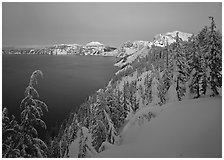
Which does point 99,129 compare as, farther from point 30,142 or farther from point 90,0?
point 90,0

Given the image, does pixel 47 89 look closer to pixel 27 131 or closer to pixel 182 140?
pixel 27 131

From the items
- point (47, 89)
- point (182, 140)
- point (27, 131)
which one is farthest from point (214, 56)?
point (47, 89)

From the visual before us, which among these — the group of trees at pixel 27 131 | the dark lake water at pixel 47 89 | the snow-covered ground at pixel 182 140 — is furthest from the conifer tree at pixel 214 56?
the dark lake water at pixel 47 89

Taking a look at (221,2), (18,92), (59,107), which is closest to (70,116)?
(59,107)

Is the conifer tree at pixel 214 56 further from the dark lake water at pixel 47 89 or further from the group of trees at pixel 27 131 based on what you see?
the dark lake water at pixel 47 89

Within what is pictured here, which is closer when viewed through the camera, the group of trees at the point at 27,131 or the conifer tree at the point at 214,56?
the group of trees at the point at 27,131

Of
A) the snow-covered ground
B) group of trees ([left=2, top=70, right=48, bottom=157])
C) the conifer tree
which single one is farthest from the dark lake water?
the conifer tree

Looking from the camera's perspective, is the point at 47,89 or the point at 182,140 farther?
the point at 47,89

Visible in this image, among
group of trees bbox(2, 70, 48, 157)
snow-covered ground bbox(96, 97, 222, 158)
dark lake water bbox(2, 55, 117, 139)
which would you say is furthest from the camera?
dark lake water bbox(2, 55, 117, 139)

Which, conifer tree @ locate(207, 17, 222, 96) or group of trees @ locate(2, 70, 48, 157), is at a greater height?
conifer tree @ locate(207, 17, 222, 96)

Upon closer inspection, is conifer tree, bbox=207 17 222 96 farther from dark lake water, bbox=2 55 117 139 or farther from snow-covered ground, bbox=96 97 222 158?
dark lake water, bbox=2 55 117 139

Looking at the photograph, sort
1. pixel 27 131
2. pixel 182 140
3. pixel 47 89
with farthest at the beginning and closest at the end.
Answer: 1. pixel 47 89
2. pixel 182 140
3. pixel 27 131
